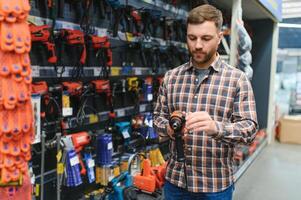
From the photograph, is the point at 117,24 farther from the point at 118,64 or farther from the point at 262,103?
the point at 262,103

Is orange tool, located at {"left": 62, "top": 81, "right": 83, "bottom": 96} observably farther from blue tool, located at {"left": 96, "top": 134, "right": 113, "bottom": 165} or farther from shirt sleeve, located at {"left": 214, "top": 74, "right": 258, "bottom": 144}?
shirt sleeve, located at {"left": 214, "top": 74, "right": 258, "bottom": 144}

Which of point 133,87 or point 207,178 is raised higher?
point 133,87

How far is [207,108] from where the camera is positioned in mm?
1495

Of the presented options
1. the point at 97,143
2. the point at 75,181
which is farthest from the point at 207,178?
the point at 97,143

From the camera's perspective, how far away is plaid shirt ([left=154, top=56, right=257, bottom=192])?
1451 mm

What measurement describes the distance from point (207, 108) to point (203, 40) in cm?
31

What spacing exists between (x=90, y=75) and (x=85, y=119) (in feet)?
1.18

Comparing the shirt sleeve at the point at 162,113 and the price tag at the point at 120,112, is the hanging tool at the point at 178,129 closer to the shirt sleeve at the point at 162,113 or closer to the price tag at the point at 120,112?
the shirt sleeve at the point at 162,113

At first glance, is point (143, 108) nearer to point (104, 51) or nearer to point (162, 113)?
point (104, 51)

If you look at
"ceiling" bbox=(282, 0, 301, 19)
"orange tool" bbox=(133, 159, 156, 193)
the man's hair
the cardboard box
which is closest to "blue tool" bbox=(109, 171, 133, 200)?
"orange tool" bbox=(133, 159, 156, 193)

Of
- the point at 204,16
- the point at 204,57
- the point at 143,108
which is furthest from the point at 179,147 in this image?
the point at 143,108

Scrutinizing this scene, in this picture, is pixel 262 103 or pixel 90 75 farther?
pixel 262 103

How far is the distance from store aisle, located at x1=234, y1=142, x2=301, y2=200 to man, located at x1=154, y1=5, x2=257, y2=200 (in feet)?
7.16

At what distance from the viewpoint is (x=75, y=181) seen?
2375 mm
